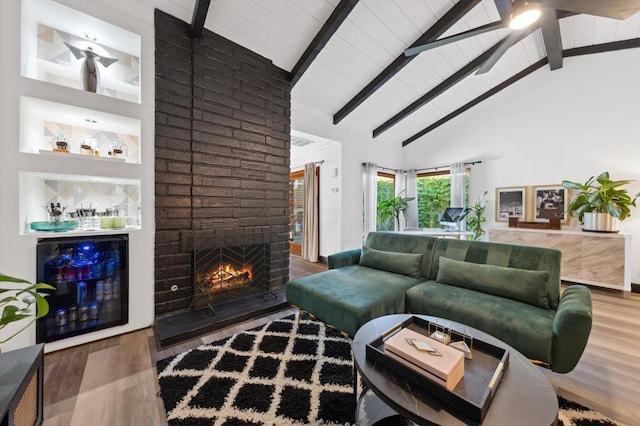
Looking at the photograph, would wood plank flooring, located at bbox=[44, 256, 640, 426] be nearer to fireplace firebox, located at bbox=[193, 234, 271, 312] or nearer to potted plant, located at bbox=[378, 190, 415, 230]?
fireplace firebox, located at bbox=[193, 234, 271, 312]

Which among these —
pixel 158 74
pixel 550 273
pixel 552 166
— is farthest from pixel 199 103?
pixel 552 166

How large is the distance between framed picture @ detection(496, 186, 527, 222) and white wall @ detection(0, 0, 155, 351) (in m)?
5.53

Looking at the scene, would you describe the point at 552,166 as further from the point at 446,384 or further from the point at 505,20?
the point at 446,384

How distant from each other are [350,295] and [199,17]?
2941 mm

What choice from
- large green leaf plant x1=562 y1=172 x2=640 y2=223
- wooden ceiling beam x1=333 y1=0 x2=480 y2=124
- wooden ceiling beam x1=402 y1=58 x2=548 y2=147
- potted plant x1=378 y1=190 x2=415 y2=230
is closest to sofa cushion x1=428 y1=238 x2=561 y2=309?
wooden ceiling beam x1=333 y1=0 x2=480 y2=124

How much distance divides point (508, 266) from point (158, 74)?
3.72m

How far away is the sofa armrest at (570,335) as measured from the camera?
142 centimetres

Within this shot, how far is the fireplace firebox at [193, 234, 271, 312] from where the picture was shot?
2.67 m

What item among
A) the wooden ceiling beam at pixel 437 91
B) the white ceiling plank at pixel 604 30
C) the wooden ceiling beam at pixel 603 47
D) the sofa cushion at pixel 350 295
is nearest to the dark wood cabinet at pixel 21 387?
the sofa cushion at pixel 350 295

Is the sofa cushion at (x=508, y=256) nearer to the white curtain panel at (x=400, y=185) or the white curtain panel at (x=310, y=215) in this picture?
the white curtain panel at (x=310, y=215)

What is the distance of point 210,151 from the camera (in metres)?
2.73

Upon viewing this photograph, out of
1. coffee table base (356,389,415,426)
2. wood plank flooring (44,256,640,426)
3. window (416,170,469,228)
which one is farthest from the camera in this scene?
window (416,170,469,228)

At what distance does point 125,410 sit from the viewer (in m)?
1.45

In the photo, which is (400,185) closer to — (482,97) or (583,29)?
(482,97)
